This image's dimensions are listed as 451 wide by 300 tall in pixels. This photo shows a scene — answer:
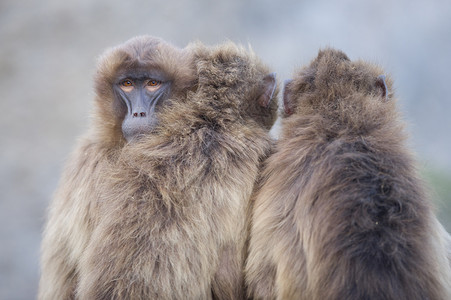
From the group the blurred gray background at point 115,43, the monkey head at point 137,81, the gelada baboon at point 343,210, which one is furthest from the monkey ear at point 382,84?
the blurred gray background at point 115,43

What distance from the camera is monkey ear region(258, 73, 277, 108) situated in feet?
12.7

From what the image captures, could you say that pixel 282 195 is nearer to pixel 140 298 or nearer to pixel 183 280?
pixel 183 280

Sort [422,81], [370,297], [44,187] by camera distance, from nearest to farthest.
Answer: [370,297], [44,187], [422,81]

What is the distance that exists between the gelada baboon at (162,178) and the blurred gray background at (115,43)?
5.16 meters

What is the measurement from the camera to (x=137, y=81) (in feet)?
12.9

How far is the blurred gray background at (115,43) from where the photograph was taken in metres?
8.99

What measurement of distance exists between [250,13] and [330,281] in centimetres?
814

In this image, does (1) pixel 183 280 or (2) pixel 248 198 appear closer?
(1) pixel 183 280

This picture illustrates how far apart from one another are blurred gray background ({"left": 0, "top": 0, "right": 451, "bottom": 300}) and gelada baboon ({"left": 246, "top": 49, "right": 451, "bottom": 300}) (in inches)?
226

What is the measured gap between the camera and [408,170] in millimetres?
3008

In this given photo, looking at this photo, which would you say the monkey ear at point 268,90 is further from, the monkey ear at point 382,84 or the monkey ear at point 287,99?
the monkey ear at point 382,84

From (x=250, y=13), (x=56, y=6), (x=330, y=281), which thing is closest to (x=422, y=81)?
(x=250, y=13)

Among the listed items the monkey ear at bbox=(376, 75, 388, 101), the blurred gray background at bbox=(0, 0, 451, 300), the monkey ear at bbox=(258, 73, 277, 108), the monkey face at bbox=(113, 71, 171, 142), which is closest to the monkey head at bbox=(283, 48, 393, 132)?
the monkey ear at bbox=(376, 75, 388, 101)

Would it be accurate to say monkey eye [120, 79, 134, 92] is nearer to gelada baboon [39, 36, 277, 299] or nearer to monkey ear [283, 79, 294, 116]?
gelada baboon [39, 36, 277, 299]
